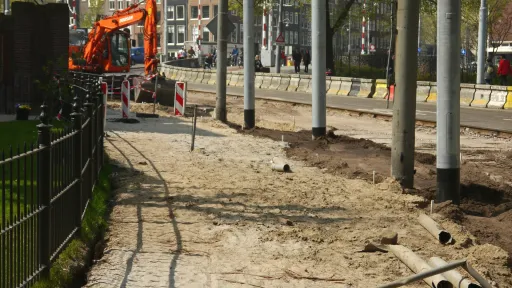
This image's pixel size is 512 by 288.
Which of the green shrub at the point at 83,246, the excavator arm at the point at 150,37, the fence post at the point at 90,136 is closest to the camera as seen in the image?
the green shrub at the point at 83,246

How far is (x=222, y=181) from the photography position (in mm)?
15977

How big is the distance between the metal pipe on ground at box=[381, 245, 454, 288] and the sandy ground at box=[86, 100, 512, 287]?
3.7 inches

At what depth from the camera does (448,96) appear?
552 inches

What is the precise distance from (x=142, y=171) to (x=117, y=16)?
92.0 feet

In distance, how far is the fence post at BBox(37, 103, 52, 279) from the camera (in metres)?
8.52

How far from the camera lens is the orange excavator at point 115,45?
136 feet

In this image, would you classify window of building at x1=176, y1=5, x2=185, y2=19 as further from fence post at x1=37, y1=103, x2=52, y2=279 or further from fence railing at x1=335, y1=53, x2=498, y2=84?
fence post at x1=37, y1=103, x2=52, y2=279

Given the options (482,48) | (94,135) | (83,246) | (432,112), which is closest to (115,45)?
(432,112)

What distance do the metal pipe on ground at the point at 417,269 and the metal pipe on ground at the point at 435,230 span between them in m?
0.90

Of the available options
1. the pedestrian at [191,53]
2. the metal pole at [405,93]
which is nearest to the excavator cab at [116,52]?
the metal pole at [405,93]

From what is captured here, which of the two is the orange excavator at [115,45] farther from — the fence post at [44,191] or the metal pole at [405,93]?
the fence post at [44,191]

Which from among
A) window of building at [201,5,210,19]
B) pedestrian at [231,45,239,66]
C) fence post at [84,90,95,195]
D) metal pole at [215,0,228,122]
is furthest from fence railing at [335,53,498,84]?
window of building at [201,5,210,19]

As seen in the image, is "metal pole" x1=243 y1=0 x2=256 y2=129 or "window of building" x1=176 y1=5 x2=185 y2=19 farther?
"window of building" x1=176 y1=5 x2=185 y2=19

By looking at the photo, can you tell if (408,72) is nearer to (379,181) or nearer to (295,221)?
(379,181)
